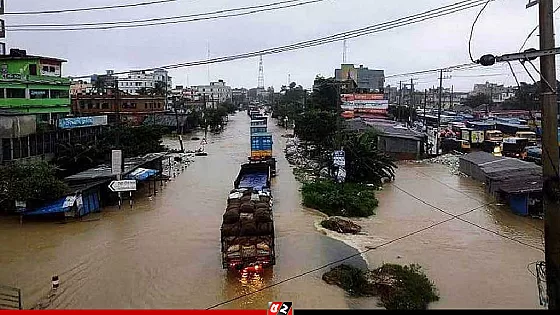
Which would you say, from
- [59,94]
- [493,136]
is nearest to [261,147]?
[59,94]

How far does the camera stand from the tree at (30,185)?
18.7 m

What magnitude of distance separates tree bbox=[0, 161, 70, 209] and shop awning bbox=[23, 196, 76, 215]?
0.27m

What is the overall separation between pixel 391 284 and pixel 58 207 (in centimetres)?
1287

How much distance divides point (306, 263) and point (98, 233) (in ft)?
26.9

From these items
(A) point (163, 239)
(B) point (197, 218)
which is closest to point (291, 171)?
(B) point (197, 218)

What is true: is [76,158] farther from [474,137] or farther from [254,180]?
[474,137]

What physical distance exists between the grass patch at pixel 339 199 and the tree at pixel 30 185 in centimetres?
1012

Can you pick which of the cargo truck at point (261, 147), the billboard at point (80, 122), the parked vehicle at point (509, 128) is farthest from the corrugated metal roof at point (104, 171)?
the parked vehicle at point (509, 128)

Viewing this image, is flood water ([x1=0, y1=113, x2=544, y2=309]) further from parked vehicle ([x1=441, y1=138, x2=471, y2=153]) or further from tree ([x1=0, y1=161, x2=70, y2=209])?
parked vehicle ([x1=441, y1=138, x2=471, y2=153])

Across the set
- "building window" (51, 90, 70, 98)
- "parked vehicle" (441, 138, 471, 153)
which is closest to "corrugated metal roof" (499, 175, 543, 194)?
"parked vehicle" (441, 138, 471, 153)

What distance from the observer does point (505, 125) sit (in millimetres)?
50406

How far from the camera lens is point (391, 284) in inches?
477

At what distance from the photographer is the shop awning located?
1884cm

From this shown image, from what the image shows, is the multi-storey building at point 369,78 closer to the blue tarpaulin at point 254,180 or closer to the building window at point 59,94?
the building window at point 59,94
